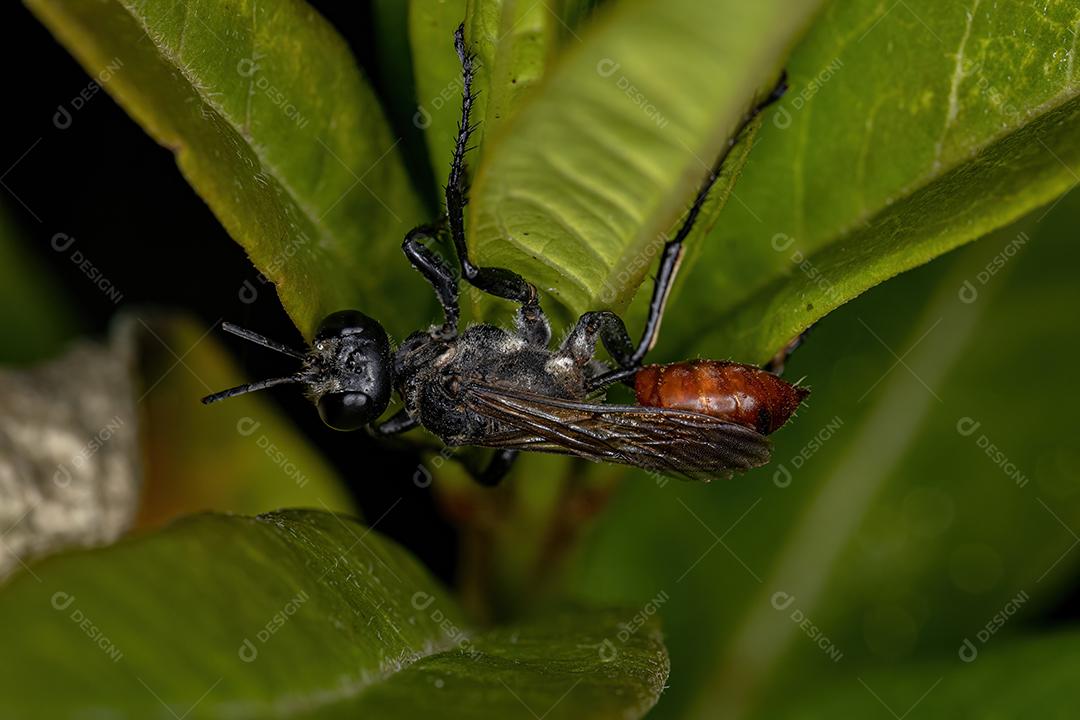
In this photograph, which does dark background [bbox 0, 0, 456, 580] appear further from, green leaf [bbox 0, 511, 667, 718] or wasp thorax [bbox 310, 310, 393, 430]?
green leaf [bbox 0, 511, 667, 718]

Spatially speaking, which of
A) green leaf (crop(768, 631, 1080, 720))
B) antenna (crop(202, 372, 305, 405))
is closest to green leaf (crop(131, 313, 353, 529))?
antenna (crop(202, 372, 305, 405))

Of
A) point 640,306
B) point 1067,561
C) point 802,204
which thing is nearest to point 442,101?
point 640,306

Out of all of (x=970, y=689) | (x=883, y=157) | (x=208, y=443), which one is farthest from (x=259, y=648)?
(x=970, y=689)

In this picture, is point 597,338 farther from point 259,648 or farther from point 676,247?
point 259,648

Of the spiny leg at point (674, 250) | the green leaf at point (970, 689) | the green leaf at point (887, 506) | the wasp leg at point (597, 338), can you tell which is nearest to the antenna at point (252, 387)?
the wasp leg at point (597, 338)

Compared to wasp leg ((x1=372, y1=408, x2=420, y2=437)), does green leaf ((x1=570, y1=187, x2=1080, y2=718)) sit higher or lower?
Answer: higher

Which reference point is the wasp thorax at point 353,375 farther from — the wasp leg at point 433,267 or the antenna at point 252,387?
the wasp leg at point 433,267
